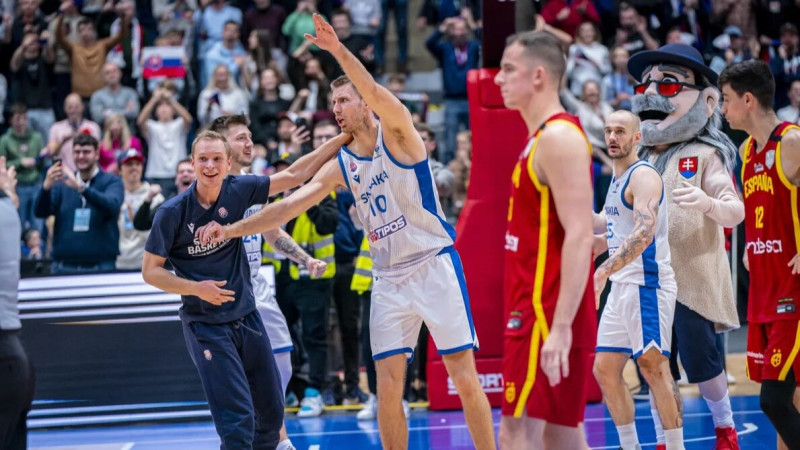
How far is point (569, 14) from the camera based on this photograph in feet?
49.9

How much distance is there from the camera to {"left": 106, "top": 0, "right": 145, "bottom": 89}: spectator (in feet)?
49.4

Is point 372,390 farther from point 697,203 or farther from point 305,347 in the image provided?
point 697,203

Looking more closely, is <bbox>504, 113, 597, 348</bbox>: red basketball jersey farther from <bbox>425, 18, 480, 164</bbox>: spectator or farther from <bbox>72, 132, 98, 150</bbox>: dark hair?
<bbox>425, 18, 480, 164</bbox>: spectator

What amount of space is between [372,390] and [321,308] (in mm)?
953

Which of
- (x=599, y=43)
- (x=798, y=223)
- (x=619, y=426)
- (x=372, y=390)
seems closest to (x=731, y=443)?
(x=619, y=426)

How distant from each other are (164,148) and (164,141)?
91 mm

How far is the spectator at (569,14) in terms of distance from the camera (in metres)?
15.2

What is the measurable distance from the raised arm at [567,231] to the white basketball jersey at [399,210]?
6.44 feet

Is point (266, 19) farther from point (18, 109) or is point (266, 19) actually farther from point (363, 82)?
point (363, 82)

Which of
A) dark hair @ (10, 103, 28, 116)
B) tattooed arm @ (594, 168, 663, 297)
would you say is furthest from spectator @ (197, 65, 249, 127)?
tattooed arm @ (594, 168, 663, 297)

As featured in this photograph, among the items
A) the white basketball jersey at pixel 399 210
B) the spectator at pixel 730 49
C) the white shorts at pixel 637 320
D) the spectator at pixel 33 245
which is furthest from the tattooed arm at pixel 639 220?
the spectator at pixel 730 49

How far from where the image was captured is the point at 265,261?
10.1m

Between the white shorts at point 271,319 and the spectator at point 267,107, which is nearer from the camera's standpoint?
the white shorts at point 271,319

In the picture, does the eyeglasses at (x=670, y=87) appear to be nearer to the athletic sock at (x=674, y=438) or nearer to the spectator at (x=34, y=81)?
the athletic sock at (x=674, y=438)
